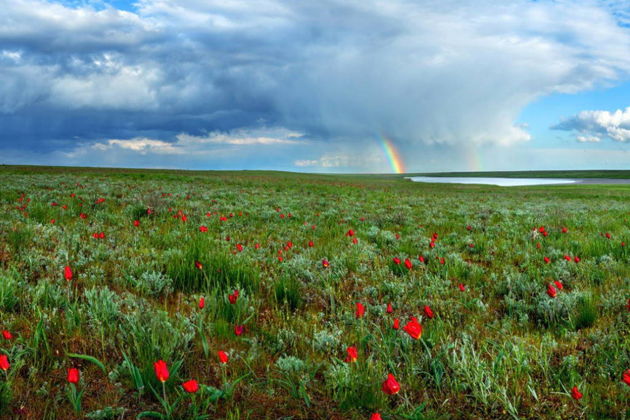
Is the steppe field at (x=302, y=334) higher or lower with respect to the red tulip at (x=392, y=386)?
lower

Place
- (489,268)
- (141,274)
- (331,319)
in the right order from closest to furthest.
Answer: (331,319)
(141,274)
(489,268)

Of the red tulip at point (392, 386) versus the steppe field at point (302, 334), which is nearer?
the red tulip at point (392, 386)

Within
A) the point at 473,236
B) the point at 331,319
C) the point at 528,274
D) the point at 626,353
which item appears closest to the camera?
the point at 626,353

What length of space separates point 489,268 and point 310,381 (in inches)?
183

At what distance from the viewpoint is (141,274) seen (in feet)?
16.2

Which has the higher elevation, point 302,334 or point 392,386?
point 392,386

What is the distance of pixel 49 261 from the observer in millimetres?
5160

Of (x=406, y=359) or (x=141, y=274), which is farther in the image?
(x=141, y=274)

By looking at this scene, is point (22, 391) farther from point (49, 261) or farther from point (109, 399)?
point (49, 261)

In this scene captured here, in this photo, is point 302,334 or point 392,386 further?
point 302,334

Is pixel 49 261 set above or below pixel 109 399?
above

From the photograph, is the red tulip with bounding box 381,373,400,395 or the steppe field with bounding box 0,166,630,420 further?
the steppe field with bounding box 0,166,630,420

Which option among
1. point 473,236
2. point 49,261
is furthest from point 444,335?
point 473,236

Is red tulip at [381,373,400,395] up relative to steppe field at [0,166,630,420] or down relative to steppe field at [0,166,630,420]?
up
